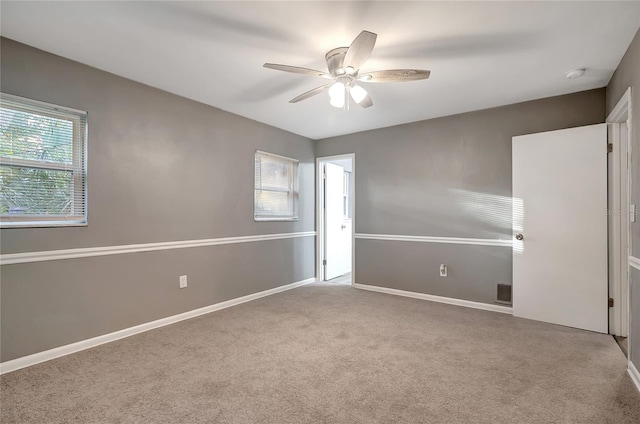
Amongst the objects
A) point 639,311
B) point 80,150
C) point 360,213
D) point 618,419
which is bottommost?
point 618,419

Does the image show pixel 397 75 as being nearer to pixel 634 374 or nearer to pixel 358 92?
pixel 358 92

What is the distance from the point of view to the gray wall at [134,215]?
7.49 ft

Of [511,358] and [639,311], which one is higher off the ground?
[639,311]

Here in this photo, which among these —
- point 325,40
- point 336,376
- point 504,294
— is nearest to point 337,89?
point 325,40

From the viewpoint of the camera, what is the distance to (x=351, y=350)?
2.52 m

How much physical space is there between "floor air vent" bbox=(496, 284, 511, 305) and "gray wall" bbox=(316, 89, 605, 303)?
0.18 feet

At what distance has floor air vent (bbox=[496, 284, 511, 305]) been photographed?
3.50m

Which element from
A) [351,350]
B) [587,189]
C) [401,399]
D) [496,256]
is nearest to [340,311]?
[351,350]

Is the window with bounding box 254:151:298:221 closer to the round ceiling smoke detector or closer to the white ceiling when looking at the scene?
the white ceiling

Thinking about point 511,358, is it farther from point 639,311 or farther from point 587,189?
point 587,189

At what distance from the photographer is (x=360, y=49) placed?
1.87m

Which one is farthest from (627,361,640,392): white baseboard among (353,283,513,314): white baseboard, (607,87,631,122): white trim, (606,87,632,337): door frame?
(607,87,631,122): white trim

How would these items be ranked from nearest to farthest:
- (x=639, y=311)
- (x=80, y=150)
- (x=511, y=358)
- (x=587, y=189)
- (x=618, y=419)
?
(x=618, y=419)
(x=639, y=311)
(x=511, y=358)
(x=80, y=150)
(x=587, y=189)

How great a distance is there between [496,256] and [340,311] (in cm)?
195
